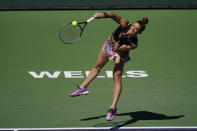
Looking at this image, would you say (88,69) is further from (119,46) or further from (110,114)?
(110,114)

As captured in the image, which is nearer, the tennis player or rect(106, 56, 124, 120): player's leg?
the tennis player

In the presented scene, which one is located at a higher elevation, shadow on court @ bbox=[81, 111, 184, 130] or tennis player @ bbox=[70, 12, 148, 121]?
tennis player @ bbox=[70, 12, 148, 121]

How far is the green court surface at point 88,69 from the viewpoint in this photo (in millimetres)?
11023

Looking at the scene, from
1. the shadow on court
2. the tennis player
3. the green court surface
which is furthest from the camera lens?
the green court surface

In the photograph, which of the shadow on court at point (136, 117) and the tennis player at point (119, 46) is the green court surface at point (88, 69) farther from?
the tennis player at point (119, 46)

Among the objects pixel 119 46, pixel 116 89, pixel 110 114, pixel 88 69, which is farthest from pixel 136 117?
pixel 88 69

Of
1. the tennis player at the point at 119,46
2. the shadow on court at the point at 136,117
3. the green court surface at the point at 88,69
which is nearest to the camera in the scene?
the tennis player at the point at 119,46

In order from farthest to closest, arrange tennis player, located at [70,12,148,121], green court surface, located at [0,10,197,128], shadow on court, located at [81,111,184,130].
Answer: green court surface, located at [0,10,197,128]
shadow on court, located at [81,111,184,130]
tennis player, located at [70,12,148,121]

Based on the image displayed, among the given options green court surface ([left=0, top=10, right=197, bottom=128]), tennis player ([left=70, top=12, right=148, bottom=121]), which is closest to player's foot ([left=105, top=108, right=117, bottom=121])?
tennis player ([left=70, top=12, right=148, bottom=121])

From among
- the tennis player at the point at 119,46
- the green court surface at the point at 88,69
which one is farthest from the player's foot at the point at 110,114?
the green court surface at the point at 88,69

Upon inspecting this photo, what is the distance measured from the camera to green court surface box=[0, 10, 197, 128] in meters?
11.0

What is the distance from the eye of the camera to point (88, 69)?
47.7 ft

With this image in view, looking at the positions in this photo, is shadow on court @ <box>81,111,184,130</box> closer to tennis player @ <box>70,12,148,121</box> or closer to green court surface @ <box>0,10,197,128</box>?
green court surface @ <box>0,10,197,128</box>

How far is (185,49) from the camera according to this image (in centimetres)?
1644
